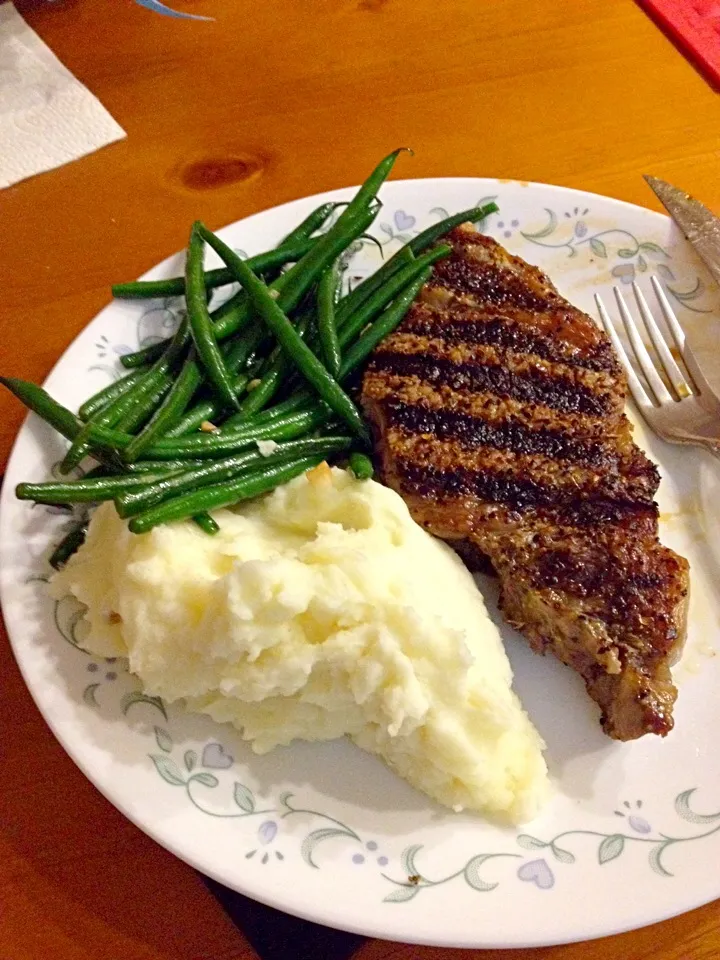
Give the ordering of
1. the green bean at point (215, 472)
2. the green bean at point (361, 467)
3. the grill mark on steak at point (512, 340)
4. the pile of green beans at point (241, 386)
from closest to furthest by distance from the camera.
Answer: the green bean at point (215, 472) < the pile of green beans at point (241, 386) < the green bean at point (361, 467) < the grill mark on steak at point (512, 340)

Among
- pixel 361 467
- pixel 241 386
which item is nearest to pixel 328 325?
pixel 241 386

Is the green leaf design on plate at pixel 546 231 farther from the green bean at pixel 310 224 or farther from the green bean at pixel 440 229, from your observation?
the green bean at pixel 310 224

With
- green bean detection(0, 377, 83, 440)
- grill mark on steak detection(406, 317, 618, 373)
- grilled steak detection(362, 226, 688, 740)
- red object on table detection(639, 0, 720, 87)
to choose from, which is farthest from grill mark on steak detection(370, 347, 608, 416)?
red object on table detection(639, 0, 720, 87)

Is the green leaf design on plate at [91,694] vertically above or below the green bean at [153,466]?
below

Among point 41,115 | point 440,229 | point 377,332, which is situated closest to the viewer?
Answer: point 377,332

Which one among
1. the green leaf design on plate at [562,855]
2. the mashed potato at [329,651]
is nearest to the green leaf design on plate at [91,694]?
the mashed potato at [329,651]

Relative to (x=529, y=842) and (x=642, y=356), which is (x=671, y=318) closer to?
(x=642, y=356)

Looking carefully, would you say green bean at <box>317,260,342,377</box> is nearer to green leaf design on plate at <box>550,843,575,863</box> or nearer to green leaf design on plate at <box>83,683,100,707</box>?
green leaf design on plate at <box>83,683,100,707</box>

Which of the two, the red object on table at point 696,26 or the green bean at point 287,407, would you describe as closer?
the green bean at point 287,407
